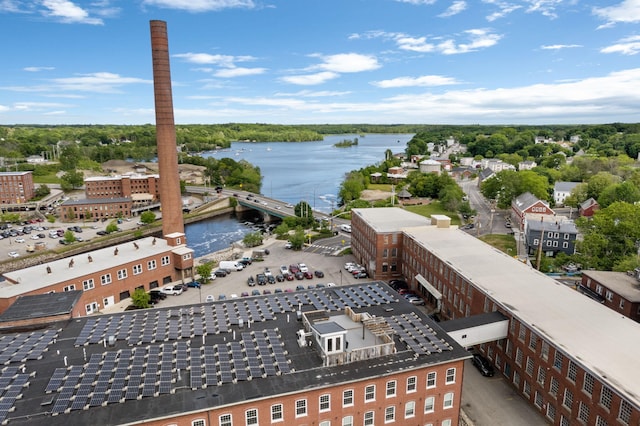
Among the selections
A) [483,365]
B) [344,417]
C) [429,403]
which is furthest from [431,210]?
[344,417]

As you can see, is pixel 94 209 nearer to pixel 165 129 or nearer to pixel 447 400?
pixel 165 129

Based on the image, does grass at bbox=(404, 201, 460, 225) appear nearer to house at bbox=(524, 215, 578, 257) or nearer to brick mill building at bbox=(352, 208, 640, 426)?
house at bbox=(524, 215, 578, 257)

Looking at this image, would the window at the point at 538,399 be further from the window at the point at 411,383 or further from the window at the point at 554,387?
the window at the point at 411,383

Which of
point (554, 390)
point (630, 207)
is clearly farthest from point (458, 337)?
point (630, 207)

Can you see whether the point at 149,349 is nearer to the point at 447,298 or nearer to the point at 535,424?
the point at 535,424

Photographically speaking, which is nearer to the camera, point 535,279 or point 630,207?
point 535,279

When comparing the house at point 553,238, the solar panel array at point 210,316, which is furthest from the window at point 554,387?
the house at point 553,238
